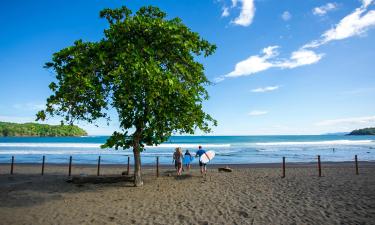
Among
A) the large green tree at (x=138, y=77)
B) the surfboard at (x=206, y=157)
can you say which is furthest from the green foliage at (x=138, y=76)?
the surfboard at (x=206, y=157)

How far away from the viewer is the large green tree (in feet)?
43.4

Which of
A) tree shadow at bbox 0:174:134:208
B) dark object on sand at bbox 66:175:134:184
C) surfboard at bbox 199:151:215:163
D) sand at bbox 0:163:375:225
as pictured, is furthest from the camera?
A: surfboard at bbox 199:151:215:163

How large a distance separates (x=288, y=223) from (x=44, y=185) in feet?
44.6

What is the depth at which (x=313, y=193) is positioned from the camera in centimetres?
1348

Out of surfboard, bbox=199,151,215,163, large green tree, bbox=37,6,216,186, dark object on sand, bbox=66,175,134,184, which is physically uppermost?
large green tree, bbox=37,6,216,186

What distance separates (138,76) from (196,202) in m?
6.12

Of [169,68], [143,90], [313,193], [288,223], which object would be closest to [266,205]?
[288,223]

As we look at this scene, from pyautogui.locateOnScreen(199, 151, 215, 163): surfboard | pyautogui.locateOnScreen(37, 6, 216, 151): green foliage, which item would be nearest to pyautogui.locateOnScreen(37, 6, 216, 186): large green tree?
pyautogui.locateOnScreen(37, 6, 216, 151): green foliage

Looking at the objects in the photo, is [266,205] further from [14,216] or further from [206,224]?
[14,216]

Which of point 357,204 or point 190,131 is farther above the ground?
point 190,131

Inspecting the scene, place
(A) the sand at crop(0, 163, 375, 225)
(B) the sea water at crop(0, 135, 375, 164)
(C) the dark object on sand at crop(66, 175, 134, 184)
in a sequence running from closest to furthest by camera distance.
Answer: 1. (A) the sand at crop(0, 163, 375, 225)
2. (C) the dark object on sand at crop(66, 175, 134, 184)
3. (B) the sea water at crop(0, 135, 375, 164)

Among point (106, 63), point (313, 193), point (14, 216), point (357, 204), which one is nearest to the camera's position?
point (14, 216)

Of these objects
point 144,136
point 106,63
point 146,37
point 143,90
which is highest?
point 146,37

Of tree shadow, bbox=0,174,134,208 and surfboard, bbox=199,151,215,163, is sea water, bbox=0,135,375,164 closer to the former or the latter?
surfboard, bbox=199,151,215,163
